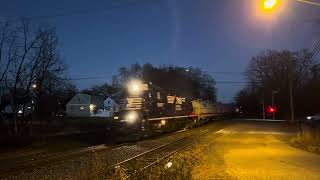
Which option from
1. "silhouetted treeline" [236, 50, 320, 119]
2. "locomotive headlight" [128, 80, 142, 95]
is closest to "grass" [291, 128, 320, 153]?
"locomotive headlight" [128, 80, 142, 95]

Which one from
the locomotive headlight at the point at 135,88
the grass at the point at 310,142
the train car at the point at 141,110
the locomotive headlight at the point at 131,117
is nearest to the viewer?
the grass at the point at 310,142

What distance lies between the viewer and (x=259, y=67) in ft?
425

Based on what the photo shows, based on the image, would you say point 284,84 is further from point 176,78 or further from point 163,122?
point 163,122

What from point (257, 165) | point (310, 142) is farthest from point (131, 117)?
point (257, 165)

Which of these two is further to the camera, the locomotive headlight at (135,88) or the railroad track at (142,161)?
the locomotive headlight at (135,88)

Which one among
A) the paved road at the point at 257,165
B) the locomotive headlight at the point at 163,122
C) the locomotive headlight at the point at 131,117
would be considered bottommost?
the paved road at the point at 257,165

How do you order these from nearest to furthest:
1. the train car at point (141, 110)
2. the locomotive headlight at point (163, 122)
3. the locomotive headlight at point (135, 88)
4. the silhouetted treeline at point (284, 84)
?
the train car at point (141, 110)
the locomotive headlight at point (135, 88)
the locomotive headlight at point (163, 122)
the silhouetted treeline at point (284, 84)

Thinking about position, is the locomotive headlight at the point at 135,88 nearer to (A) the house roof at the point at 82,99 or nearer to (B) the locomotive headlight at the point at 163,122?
(B) the locomotive headlight at the point at 163,122

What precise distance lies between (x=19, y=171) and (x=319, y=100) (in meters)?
90.3

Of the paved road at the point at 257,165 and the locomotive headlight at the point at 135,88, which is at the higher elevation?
the locomotive headlight at the point at 135,88

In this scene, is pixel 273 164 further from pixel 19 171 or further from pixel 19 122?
pixel 19 122

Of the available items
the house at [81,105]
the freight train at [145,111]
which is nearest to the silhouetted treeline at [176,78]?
the house at [81,105]

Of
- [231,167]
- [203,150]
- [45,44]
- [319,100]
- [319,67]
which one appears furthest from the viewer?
[319,67]

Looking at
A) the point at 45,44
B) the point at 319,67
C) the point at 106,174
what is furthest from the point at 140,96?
the point at 319,67
